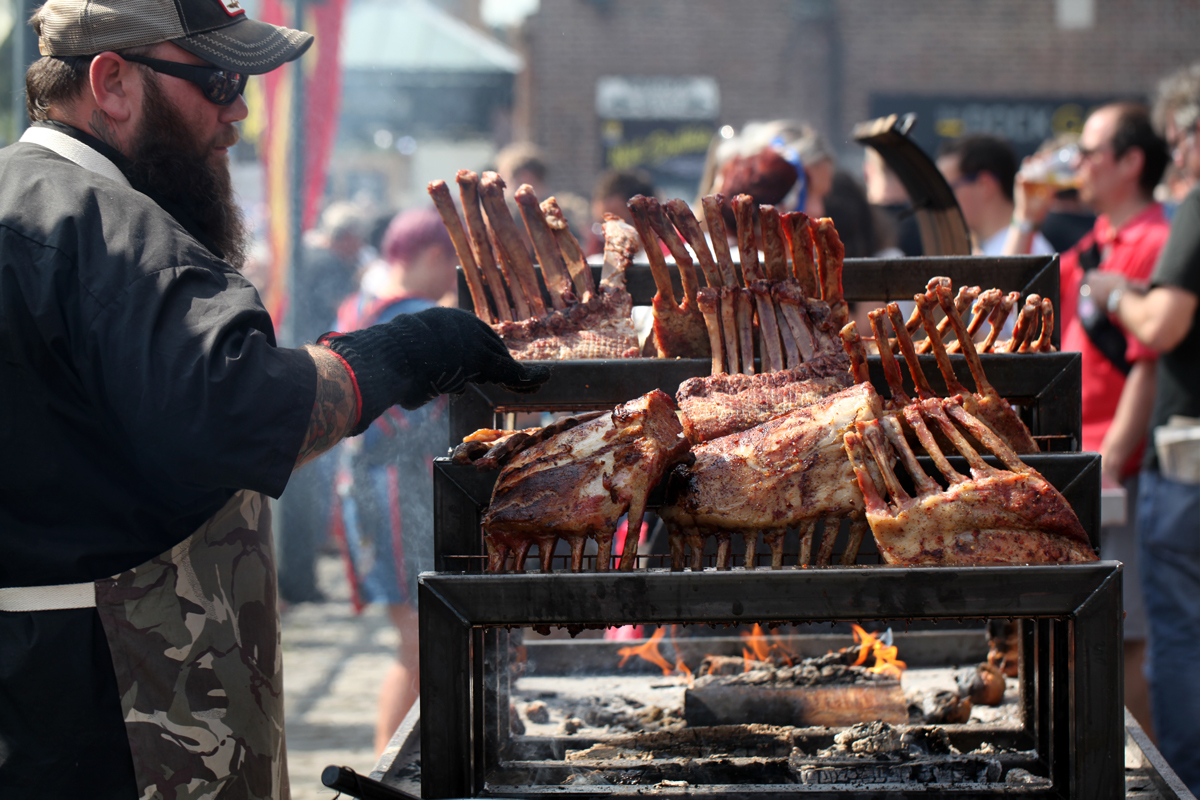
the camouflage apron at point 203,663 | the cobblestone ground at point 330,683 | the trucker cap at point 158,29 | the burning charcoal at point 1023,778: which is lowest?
the cobblestone ground at point 330,683

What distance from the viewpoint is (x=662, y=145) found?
1647 cm

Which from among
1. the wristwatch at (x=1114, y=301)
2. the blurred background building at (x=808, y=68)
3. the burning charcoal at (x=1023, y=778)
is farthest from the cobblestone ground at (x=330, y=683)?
the blurred background building at (x=808, y=68)

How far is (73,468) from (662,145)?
50.3ft

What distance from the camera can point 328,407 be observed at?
6.03 ft

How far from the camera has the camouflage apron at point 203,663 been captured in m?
1.94

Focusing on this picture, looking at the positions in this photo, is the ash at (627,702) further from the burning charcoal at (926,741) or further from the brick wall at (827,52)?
the brick wall at (827,52)

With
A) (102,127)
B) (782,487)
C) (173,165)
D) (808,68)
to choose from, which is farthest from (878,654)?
(808,68)

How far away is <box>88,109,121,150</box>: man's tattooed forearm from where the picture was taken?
211cm

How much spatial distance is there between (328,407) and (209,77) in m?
0.85

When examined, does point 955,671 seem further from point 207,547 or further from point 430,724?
point 207,547

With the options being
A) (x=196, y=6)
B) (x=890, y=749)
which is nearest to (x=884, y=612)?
(x=890, y=749)

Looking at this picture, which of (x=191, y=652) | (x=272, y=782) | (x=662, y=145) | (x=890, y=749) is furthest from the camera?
(x=662, y=145)

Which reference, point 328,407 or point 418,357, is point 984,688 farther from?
A: point 328,407

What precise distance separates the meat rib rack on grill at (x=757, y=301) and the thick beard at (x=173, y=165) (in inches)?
38.2
